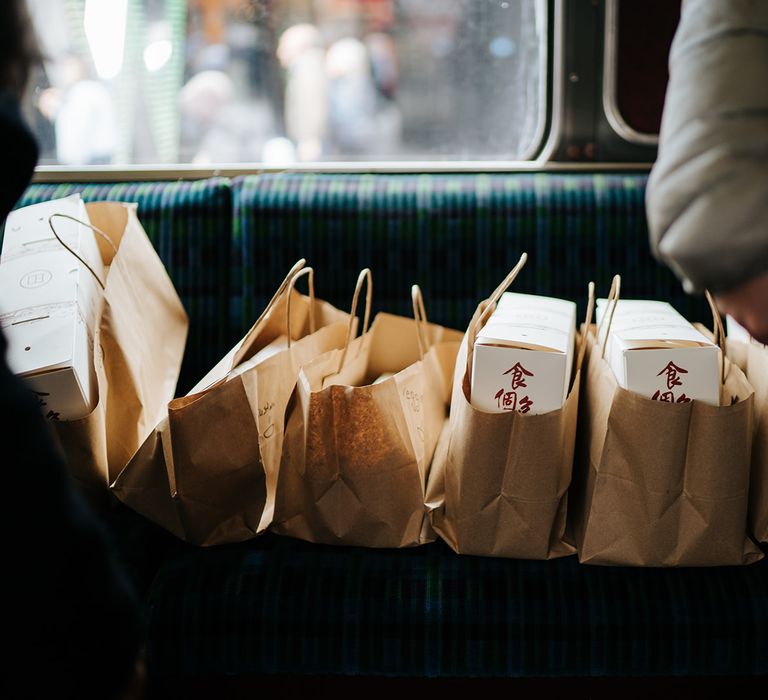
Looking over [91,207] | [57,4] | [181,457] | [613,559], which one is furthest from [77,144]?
[613,559]

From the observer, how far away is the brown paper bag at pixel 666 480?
1.04 meters

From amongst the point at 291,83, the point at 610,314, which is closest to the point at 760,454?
the point at 610,314

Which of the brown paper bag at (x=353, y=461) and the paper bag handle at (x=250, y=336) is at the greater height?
the paper bag handle at (x=250, y=336)

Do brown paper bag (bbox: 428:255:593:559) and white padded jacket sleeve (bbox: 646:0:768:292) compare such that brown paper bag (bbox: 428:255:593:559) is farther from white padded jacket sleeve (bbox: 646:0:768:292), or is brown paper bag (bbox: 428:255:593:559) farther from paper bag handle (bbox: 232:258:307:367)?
white padded jacket sleeve (bbox: 646:0:768:292)

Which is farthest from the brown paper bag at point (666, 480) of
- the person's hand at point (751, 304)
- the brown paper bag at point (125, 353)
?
the brown paper bag at point (125, 353)

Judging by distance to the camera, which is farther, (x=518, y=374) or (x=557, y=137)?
(x=557, y=137)

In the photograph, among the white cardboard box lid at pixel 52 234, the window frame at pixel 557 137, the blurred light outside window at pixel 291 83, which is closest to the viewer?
the white cardboard box lid at pixel 52 234

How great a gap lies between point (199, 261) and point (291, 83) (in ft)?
1.99

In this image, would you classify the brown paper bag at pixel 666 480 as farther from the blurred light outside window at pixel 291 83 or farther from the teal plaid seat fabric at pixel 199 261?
the blurred light outside window at pixel 291 83

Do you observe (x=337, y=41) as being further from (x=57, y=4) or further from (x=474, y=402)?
(x=474, y=402)

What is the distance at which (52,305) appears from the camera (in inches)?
48.2

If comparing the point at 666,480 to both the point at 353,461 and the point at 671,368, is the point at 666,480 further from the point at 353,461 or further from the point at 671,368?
the point at 353,461

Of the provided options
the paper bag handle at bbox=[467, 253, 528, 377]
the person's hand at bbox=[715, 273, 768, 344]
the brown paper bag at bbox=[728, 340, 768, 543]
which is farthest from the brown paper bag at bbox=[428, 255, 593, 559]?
the person's hand at bbox=[715, 273, 768, 344]

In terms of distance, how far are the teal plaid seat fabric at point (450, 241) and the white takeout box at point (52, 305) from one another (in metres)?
0.39
